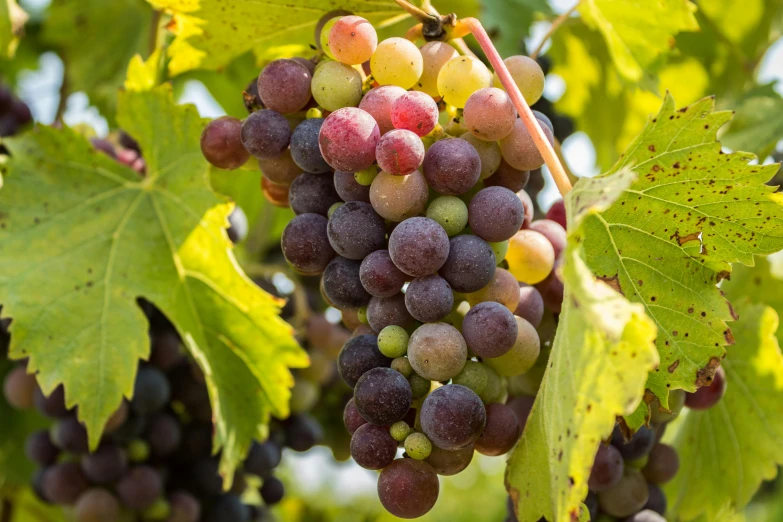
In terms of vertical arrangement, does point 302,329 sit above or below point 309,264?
below

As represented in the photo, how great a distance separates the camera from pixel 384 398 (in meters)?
0.81

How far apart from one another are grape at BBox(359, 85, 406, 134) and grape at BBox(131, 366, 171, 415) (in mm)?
793

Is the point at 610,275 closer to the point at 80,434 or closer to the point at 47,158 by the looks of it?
the point at 47,158

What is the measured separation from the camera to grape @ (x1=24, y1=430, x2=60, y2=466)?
1.56 m

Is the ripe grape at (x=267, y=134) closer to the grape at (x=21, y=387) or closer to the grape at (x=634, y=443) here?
the grape at (x=634, y=443)

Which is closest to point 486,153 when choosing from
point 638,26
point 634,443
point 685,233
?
point 685,233

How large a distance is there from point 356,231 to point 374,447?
235 millimetres

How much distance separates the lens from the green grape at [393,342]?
868 millimetres

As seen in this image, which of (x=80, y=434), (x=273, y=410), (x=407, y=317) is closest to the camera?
(x=407, y=317)

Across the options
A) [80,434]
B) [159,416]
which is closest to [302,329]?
[159,416]

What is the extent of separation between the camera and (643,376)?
0.65 metres

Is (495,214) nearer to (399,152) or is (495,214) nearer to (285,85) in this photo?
(399,152)

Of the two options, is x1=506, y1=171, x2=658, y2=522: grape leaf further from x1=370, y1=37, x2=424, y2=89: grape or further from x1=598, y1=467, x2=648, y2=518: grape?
x1=598, y1=467, x2=648, y2=518: grape

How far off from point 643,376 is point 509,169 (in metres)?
0.38
